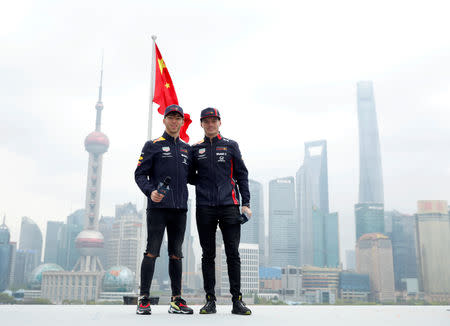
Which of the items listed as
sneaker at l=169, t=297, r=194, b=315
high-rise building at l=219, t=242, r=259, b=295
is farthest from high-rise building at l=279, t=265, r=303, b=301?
sneaker at l=169, t=297, r=194, b=315

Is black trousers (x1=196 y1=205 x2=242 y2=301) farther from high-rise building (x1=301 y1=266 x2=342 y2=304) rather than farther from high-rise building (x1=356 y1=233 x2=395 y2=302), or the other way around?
high-rise building (x1=356 y1=233 x2=395 y2=302)

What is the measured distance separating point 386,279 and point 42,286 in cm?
12484

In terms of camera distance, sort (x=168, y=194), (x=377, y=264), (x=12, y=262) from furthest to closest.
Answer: (x=12, y=262), (x=377, y=264), (x=168, y=194)

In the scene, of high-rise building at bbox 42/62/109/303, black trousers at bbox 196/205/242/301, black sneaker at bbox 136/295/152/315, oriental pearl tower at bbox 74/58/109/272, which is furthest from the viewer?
oriental pearl tower at bbox 74/58/109/272

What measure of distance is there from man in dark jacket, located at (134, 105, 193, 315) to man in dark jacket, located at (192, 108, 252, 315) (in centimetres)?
23

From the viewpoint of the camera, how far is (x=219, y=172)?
5609 mm

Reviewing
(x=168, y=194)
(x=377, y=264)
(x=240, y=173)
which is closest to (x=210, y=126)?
(x=240, y=173)

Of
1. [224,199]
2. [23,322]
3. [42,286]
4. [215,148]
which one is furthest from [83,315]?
[42,286]

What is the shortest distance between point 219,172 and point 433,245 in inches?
7799

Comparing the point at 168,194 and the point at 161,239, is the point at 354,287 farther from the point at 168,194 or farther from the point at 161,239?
the point at 168,194

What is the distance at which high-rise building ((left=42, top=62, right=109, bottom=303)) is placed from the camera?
468ft

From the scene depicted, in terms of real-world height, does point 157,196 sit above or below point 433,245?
below

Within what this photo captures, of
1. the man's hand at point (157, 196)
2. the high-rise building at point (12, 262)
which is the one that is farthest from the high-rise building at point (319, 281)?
the man's hand at point (157, 196)

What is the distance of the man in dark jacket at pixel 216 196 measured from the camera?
5484mm
